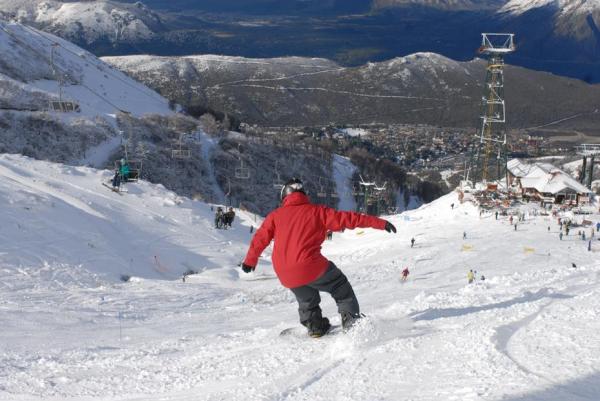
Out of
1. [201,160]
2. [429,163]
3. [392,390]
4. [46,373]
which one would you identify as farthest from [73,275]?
[429,163]

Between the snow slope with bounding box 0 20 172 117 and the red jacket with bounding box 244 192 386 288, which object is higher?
the red jacket with bounding box 244 192 386 288

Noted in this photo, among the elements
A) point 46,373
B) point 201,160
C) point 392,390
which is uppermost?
point 392,390

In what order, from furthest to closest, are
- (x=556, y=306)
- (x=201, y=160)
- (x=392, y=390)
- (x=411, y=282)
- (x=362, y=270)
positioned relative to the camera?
(x=201, y=160)
(x=362, y=270)
(x=411, y=282)
(x=556, y=306)
(x=392, y=390)

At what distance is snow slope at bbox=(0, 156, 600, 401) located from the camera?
5.70m

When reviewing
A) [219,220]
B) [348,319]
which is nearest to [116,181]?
[219,220]

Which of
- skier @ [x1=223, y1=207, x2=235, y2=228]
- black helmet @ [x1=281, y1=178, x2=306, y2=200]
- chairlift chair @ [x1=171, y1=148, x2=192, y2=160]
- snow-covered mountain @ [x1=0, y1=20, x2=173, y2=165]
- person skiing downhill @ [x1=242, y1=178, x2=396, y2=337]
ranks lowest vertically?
chairlift chair @ [x1=171, y1=148, x2=192, y2=160]

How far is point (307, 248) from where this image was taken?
7.25 metres

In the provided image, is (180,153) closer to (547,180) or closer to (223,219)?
(547,180)

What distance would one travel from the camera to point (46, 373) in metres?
6.43

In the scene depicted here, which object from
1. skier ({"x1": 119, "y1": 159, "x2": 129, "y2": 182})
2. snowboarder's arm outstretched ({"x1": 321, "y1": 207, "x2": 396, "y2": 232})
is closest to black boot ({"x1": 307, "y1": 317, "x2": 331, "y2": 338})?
snowboarder's arm outstretched ({"x1": 321, "y1": 207, "x2": 396, "y2": 232})

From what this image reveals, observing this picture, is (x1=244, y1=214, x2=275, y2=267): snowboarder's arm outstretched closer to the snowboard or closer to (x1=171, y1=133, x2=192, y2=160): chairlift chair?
the snowboard

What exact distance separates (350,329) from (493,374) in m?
1.88

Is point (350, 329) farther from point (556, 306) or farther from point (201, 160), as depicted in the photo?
point (201, 160)

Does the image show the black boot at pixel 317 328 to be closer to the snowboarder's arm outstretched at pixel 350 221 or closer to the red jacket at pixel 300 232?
the red jacket at pixel 300 232
